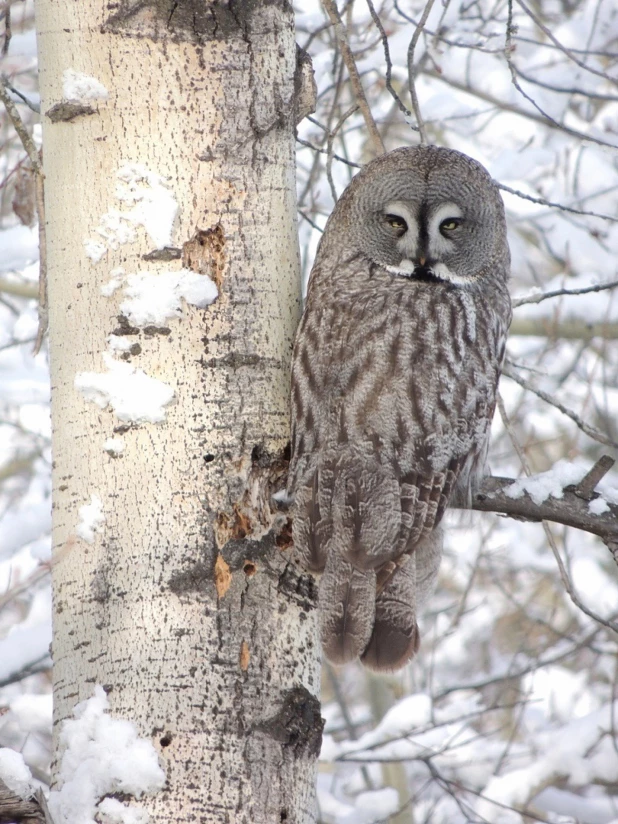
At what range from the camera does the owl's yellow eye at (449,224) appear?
2.85 meters

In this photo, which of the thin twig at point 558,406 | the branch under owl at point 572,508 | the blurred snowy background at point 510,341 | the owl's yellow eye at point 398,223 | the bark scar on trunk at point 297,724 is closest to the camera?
the bark scar on trunk at point 297,724

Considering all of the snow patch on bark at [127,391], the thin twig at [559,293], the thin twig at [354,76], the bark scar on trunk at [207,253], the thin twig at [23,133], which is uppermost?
the thin twig at [354,76]

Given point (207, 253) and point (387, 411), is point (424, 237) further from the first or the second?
point (207, 253)

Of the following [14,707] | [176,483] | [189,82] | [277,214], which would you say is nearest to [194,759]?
[176,483]

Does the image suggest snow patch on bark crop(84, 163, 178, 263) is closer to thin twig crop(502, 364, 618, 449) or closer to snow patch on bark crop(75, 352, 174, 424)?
snow patch on bark crop(75, 352, 174, 424)

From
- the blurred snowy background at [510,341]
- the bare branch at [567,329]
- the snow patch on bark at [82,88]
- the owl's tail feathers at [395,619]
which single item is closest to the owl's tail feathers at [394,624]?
the owl's tail feathers at [395,619]

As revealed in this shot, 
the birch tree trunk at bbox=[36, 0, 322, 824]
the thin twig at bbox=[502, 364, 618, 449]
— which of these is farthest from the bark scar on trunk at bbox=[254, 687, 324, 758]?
the thin twig at bbox=[502, 364, 618, 449]

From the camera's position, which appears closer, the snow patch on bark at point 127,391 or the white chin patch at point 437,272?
the snow patch on bark at point 127,391

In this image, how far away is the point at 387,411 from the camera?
2.28 m

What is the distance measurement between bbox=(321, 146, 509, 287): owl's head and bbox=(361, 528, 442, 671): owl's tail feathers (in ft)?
2.58

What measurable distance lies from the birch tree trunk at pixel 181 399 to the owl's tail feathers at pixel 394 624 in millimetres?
274

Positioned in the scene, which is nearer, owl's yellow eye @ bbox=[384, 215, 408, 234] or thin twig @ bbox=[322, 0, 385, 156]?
thin twig @ bbox=[322, 0, 385, 156]

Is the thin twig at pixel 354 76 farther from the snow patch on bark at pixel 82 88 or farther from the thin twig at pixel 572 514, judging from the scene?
the thin twig at pixel 572 514

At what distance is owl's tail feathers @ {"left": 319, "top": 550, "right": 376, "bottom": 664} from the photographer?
2.11 metres
